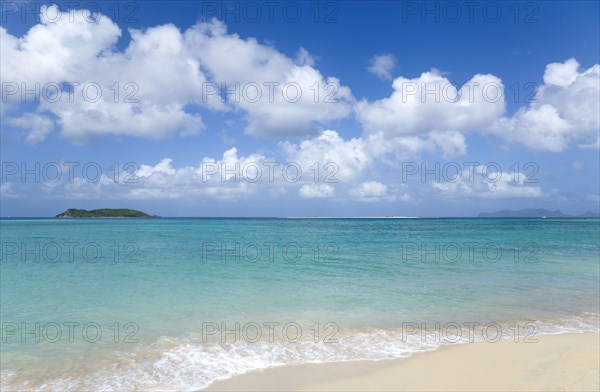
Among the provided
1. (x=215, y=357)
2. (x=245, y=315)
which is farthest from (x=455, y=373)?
(x=245, y=315)

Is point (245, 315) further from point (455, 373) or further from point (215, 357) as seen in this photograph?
point (455, 373)

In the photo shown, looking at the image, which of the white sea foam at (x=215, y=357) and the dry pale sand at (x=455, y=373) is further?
the white sea foam at (x=215, y=357)

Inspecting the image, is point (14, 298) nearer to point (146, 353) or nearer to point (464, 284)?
point (146, 353)

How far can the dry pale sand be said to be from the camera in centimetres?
643

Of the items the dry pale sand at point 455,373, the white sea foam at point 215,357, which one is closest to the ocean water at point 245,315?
the white sea foam at point 215,357

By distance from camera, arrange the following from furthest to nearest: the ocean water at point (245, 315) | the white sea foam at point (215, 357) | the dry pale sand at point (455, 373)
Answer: the ocean water at point (245, 315)
the white sea foam at point (215, 357)
the dry pale sand at point (455, 373)

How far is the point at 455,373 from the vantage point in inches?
273

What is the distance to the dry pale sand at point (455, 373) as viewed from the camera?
6.43 meters

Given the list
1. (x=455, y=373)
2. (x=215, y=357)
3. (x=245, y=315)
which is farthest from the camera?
(x=245, y=315)

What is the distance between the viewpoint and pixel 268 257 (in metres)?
25.7

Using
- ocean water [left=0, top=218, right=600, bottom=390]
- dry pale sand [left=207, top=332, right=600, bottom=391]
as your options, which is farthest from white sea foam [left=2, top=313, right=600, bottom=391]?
dry pale sand [left=207, top=332, right=600, bottom=391]

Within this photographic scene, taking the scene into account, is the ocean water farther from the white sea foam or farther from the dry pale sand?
the dry pale sand

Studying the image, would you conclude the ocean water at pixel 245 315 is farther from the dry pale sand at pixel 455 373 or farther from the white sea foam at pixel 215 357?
the dry pale sand at pixel 455 373

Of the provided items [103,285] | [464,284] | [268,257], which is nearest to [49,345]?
[103,285]
